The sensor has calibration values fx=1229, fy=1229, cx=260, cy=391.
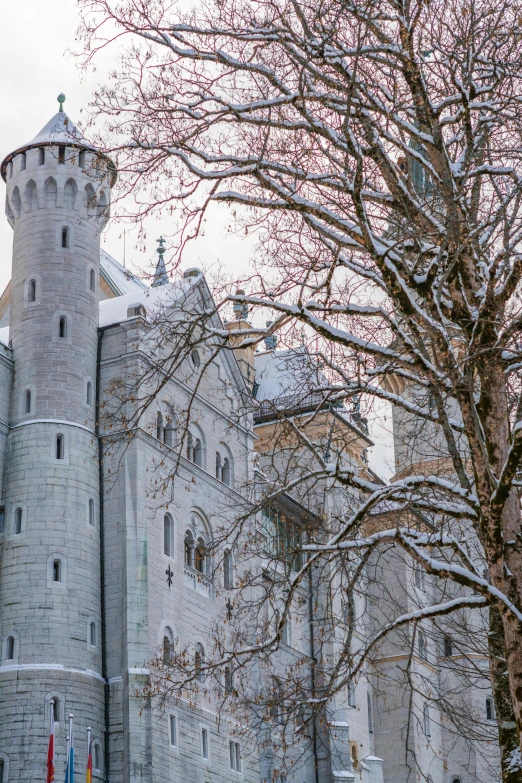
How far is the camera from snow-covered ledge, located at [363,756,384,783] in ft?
182

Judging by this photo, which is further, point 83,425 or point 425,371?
point 83,425

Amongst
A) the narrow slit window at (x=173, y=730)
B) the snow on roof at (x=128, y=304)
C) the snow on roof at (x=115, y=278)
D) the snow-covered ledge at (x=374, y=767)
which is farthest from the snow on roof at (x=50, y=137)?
the snow-covered ledge at (x=374, y=767)

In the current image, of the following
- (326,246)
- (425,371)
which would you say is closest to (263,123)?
(326,246)

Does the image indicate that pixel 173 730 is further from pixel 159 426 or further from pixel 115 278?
pixel 115 278

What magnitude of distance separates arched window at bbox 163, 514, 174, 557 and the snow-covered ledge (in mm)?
20410

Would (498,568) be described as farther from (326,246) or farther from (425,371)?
(326,246)

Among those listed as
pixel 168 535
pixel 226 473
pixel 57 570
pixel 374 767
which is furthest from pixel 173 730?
pixel 374 767

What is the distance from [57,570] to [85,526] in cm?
171

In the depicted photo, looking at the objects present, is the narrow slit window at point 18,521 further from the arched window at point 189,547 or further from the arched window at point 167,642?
the arched window at point 189,547

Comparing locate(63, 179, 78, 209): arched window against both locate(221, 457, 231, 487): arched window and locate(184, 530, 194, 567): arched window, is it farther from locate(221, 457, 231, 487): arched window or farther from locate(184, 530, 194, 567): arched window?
locate(184, 530, 194, 567): arched window

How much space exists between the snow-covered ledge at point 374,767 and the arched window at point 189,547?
61.0ft

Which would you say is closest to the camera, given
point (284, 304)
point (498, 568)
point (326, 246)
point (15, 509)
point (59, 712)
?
point (498, 568)

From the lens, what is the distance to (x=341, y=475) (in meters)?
14.8

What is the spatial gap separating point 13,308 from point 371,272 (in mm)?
28022
